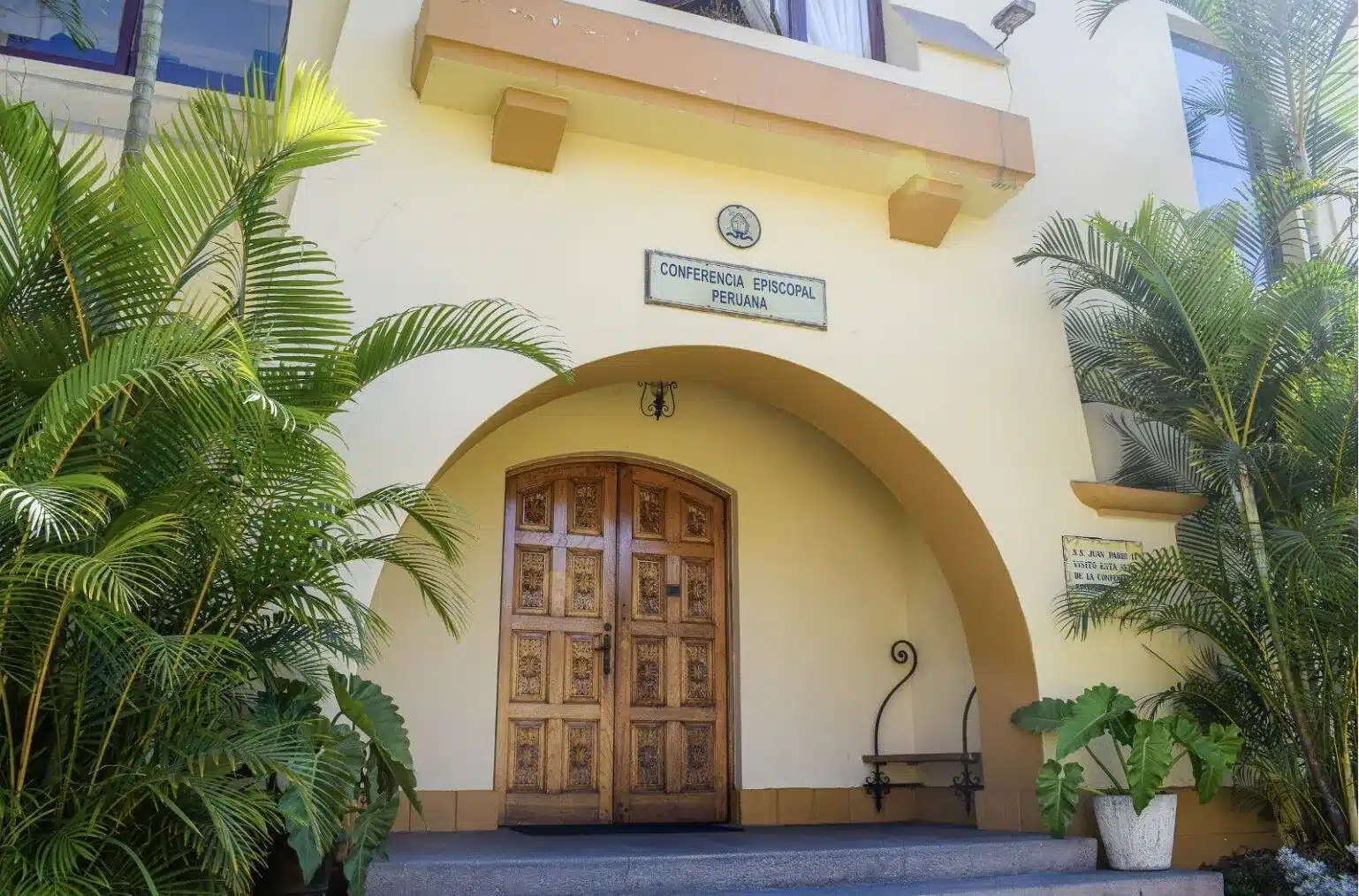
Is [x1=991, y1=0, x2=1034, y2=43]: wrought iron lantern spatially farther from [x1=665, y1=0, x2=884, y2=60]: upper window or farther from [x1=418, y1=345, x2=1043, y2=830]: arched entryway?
[x1=418, y1=345, x2=1043, y2=830]: arched entryway

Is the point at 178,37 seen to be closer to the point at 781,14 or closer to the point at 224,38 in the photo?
the point at 224,38

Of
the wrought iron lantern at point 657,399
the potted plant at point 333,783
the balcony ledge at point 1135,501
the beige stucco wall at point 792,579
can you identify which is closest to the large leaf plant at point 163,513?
the potted plant at point 333,783

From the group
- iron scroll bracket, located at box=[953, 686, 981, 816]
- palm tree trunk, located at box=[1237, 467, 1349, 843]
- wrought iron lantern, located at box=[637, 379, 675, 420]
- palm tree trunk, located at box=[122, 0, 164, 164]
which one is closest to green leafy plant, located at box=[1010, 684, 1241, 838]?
palm tree trunk, located at box=[1237, 467, 1349, 843]

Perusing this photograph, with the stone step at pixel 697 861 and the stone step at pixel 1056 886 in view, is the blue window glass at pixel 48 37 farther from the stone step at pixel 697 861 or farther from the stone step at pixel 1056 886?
the stone step at pixel 1056 886

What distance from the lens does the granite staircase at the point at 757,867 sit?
172 inches

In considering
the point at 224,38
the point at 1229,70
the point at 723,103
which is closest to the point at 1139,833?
the point at 723,103

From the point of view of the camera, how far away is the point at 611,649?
6836 millimetres

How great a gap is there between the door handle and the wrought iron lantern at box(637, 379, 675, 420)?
136cm

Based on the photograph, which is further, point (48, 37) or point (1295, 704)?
point (1295, 704)

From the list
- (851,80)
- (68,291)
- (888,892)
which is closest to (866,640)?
(888,892)

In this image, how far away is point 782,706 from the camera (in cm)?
712

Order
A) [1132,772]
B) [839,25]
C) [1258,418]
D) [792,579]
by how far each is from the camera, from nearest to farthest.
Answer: [1132,772]
[1258,418]
[839,25]
[792,579]

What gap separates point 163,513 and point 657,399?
13.5ft

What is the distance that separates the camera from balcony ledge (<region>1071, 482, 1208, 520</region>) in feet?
21.0
